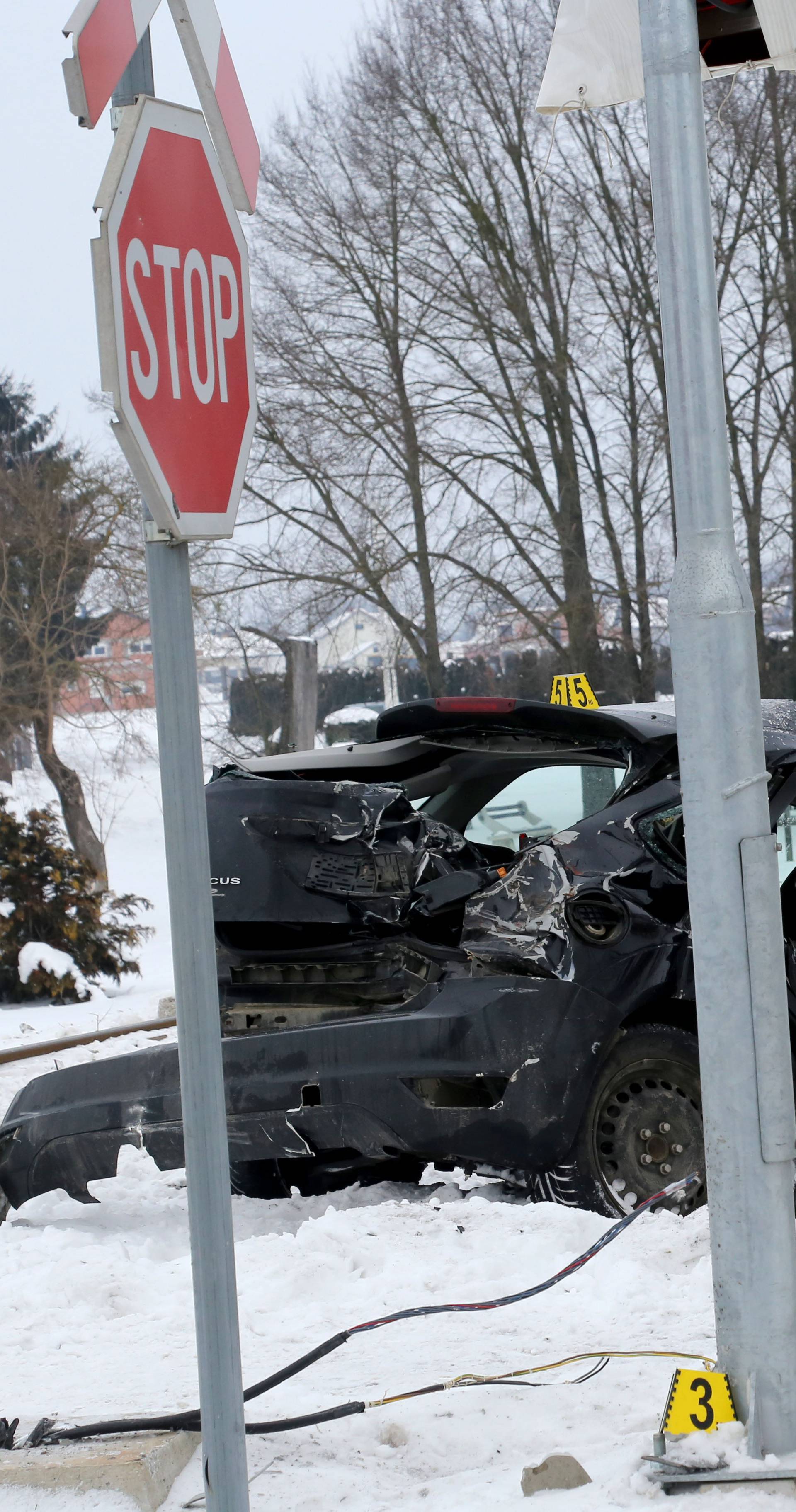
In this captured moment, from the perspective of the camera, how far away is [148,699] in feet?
70.8

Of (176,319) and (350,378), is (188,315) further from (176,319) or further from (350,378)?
(350,378)

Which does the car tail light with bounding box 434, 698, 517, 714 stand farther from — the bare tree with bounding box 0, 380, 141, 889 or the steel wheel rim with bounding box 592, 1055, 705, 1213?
the bare tree with bounding box 0, 380, 141, 889

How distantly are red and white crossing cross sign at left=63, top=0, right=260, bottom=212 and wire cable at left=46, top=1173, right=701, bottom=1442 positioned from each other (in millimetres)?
2332

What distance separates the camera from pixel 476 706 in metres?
5.14

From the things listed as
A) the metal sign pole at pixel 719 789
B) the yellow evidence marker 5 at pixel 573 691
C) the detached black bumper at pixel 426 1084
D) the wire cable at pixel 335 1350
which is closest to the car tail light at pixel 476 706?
the detached black bumper at pixel 426 1084

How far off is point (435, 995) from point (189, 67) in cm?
323

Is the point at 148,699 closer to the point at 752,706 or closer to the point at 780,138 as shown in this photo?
the point at 780,138

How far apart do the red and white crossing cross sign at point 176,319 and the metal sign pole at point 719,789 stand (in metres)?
1.04

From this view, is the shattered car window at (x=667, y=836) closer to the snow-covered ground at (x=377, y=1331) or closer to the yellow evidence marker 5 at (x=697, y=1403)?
the snow-covered ground at (x=377, y=1331)

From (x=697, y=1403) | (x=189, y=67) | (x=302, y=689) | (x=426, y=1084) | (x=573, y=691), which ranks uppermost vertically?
(x=189, y=67)

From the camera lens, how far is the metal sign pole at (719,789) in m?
2.78

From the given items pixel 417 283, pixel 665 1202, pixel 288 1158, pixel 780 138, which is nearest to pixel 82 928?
pixel 288 1158

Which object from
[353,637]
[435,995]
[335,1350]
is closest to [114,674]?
[353,637]

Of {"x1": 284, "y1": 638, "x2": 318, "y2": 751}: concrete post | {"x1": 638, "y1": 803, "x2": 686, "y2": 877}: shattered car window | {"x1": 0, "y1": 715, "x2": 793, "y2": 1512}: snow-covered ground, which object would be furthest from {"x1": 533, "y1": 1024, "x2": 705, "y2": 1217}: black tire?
{"x1": 284, "y1": 638, "x2": 318, "y2": 751}: concrete post
